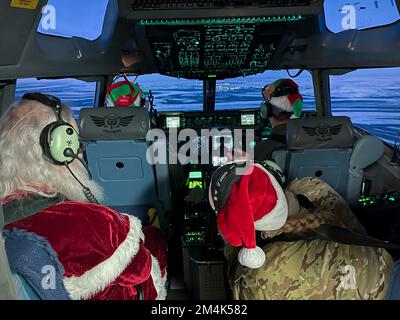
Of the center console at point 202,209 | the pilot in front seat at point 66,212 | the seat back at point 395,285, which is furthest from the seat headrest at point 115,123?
the seat back at point 395,285

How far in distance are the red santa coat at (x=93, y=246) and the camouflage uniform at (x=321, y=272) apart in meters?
0.39

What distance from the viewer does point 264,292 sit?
1270mm

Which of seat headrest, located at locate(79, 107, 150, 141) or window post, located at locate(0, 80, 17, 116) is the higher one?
window post, located at locate(0, 80, 17, 116)

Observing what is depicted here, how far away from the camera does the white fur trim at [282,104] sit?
9.69ft

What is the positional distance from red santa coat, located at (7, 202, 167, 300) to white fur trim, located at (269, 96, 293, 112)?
1965 mm

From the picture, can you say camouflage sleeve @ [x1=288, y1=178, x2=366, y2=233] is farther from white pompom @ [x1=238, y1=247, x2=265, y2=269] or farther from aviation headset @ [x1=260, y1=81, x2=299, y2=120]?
aviation headset @ [x1=260, y1=81, x2=299, y2=120]

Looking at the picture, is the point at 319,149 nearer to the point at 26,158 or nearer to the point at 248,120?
the point at 26,158

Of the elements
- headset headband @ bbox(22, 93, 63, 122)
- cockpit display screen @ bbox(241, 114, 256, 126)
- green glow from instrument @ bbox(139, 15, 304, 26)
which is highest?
green glow from instrument @ bbox(139, 15, 304, 26)

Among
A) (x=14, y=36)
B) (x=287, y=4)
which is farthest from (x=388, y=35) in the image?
(x=14, y=36)

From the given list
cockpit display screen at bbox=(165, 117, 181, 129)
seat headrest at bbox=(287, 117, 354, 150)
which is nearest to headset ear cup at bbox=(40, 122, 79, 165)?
seat headrest at bbox=(287, 117, 354, 150)

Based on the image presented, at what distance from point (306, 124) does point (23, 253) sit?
1932 millimetres

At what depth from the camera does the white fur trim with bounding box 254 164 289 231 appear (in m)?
1.15

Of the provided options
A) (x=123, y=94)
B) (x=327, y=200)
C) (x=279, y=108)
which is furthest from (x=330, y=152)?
(x=123, y=94)

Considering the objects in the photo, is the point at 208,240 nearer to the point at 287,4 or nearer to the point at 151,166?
the point at 151,166
